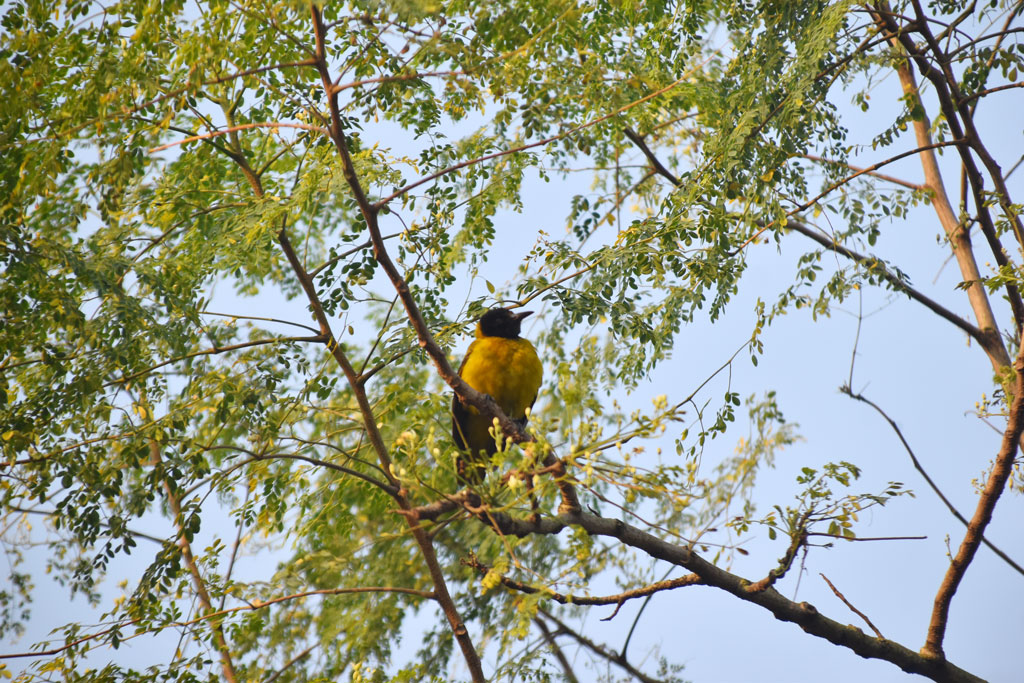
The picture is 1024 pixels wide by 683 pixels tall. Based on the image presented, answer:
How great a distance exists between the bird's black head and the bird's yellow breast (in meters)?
0.35

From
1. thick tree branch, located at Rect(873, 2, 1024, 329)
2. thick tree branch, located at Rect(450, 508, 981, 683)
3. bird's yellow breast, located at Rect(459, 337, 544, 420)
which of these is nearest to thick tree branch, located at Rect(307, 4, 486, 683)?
thick tree branch, located at Rect(450, 508, 981, 683)

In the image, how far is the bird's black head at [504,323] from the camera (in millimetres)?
5785

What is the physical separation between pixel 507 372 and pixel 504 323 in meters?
0.63

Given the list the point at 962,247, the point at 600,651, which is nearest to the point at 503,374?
the point at 600,651

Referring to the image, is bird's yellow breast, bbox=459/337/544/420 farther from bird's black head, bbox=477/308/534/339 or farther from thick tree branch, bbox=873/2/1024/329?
thick tree branch, bbox=873/2/1024/329

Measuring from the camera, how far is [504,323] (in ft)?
19.1

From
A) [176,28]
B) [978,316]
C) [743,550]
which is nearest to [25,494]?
[176,28]

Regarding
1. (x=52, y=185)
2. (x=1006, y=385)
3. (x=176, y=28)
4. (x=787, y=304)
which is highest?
(x=176, y=28)

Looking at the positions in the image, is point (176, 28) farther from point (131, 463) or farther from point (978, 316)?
point (978, 316)

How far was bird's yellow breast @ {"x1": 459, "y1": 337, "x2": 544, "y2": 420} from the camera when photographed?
5273 mm

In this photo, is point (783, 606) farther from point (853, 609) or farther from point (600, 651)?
point (600, 651)

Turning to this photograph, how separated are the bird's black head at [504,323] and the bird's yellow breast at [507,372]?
1.14 feet

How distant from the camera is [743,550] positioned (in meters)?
2.74

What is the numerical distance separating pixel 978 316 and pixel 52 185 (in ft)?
17.3
